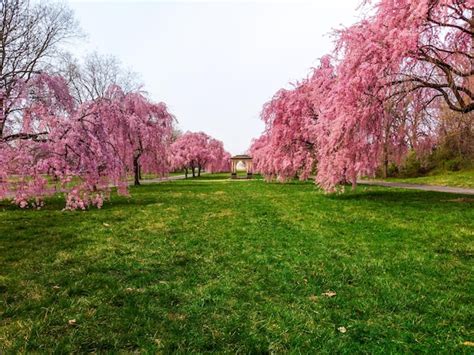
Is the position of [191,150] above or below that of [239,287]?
above

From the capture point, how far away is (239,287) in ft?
14.3

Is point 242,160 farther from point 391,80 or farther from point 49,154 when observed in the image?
point 49,154

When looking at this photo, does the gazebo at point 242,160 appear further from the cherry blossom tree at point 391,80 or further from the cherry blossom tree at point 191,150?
the cherry blossom tree at point 391,80

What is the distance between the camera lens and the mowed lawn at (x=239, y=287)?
3.03m

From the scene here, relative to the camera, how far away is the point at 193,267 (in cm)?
529

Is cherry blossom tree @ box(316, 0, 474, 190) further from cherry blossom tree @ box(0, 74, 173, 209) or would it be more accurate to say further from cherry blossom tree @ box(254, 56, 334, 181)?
cherry blossom tree @ box(0, 74, 173, 209)

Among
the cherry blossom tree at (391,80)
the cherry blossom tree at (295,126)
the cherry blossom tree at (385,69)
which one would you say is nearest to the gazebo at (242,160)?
the cherry blossom tree at (295,126)

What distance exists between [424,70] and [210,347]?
13029 mm

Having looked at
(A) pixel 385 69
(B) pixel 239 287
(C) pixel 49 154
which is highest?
(A) pixel 385 69

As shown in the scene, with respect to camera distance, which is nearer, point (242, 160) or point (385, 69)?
point (385, 69)

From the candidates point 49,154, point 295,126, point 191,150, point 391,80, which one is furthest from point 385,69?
point 191,150

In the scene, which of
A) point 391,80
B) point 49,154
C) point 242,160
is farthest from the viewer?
point 242,160

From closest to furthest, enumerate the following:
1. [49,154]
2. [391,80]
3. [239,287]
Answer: [239,287], [49,154], [391,80]

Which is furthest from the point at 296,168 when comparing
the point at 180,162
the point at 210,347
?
the point at 180,162
